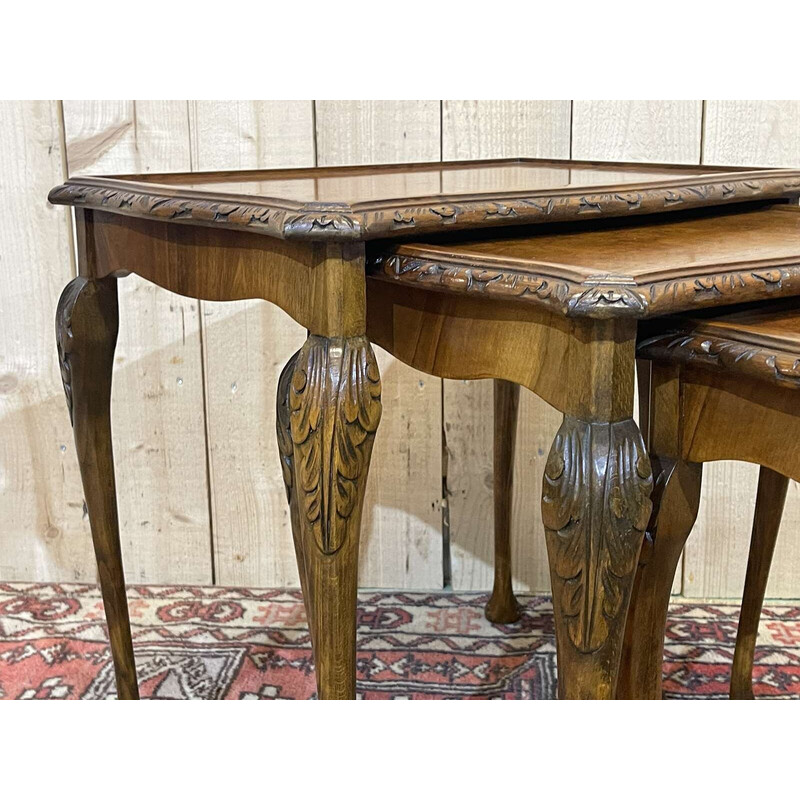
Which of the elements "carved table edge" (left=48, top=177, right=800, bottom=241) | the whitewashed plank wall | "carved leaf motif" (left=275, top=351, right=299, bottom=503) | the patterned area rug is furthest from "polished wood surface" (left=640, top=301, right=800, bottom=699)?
the whitewashed plank wall

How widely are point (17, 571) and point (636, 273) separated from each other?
1.34 metres

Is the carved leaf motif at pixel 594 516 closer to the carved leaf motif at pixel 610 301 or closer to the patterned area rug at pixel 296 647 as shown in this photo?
the carved leaf motif at pixel 610 301

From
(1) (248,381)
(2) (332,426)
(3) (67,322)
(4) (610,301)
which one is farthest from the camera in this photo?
(1) (248,381)

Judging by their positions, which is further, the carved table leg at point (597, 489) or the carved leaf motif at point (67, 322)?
the carved leaf motif at point (67, 322)

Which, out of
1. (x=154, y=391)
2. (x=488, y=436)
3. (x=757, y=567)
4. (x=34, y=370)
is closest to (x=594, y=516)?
(x=757, y=567)

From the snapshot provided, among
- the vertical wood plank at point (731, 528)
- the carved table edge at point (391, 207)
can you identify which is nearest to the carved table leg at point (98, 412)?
the carved table edge at point (391, 207)

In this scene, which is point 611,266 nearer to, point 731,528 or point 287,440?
point 287,440

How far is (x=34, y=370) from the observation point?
64.4 inches

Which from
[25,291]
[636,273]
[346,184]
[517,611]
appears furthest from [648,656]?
[25,291]

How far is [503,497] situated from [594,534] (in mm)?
807

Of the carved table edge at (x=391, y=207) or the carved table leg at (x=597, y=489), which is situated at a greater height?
the carved table edge at (x=391, y=207)

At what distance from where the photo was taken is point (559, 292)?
691mm

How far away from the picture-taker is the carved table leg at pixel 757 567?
1188 millimetres

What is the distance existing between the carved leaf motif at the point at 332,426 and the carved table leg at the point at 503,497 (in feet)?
2.12
